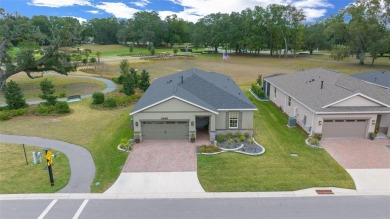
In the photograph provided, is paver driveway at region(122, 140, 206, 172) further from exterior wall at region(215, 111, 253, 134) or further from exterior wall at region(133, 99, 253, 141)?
exterior wall at region(215, 111, 253, 134)

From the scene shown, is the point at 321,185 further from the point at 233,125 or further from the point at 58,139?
the point at 58,139

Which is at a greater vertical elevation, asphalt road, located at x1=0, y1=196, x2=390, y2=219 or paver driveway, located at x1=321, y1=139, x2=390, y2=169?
paver driveway, located at x1=321, y1=139, x2=390, y2=169

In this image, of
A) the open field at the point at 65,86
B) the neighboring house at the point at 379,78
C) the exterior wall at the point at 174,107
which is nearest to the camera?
the exterior wall at the point at 174,107

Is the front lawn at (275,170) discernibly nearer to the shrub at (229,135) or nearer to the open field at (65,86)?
the shrub at (229,135)

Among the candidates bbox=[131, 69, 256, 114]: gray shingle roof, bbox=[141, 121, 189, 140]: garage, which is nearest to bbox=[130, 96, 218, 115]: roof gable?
bbox=[131, 69, 256, 114]: gray shingle roof

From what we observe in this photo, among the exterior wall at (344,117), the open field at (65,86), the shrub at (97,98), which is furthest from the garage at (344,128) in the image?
the open field at (65,86)
